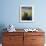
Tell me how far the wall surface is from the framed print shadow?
102 mm

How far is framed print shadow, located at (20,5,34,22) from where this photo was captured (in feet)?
13.4

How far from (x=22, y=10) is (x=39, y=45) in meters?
1.27

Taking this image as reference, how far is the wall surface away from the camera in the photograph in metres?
4.08

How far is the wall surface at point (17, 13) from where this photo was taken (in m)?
4.08

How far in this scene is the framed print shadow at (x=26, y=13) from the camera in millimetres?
4082

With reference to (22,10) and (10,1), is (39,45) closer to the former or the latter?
(22,10)

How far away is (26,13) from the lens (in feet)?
13.4

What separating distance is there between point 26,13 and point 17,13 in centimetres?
30

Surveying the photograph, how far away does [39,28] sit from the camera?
415 centimetres

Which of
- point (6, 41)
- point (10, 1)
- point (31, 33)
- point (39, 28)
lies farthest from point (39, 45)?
point (10, 1)

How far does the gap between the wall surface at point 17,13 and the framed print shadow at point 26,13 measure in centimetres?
10

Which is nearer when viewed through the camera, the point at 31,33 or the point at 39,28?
the point at 31,33

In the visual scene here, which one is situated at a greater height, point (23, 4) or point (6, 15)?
point (23, 4)

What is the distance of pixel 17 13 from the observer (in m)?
4.10
